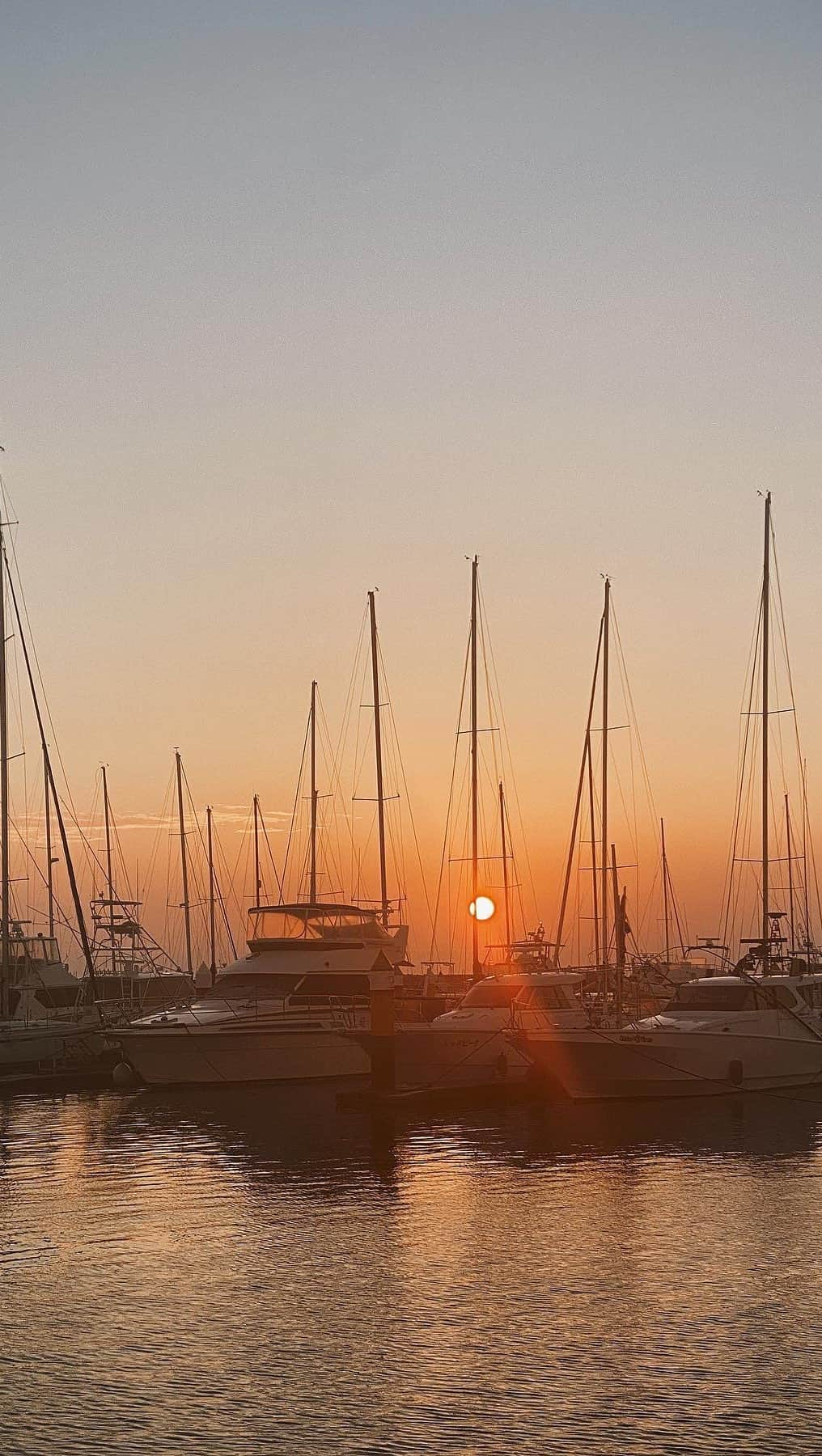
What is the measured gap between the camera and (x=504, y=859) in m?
67.8

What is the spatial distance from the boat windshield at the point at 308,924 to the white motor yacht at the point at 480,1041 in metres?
5.42

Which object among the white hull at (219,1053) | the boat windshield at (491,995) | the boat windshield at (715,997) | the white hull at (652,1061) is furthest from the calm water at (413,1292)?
the boat windshield at (491,995)

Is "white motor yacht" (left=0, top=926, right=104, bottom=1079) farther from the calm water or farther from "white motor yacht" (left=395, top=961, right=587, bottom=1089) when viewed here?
the calm water

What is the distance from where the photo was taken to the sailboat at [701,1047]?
1428 inches

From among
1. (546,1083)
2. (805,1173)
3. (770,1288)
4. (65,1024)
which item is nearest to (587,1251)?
(770,1288)

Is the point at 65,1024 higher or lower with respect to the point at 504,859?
lower

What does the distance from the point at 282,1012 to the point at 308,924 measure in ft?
13.3

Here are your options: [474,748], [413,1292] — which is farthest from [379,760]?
[413,1292]

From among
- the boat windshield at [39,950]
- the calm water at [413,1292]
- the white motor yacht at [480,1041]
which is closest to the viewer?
the calm water at [413,1292]

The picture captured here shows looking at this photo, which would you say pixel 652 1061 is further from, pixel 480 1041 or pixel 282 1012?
pixel 282 1012

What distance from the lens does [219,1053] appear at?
131 feet

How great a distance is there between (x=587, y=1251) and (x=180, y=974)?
149ft

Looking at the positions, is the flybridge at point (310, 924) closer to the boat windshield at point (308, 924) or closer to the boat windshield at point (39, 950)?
the boat windshield at point (308, 924)

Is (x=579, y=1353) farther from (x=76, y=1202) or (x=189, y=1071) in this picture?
(x=189, y=1071)
